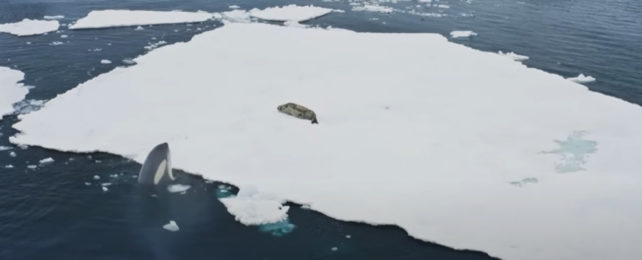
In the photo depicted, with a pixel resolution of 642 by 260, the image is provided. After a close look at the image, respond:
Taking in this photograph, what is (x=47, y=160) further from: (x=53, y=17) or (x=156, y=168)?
(x=53, y=17)

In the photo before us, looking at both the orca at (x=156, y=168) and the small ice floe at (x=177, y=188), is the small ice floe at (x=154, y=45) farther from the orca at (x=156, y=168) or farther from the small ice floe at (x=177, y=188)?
the small ice floe at (x=177, y=188)

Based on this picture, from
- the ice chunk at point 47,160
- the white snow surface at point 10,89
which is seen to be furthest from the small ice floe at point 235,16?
the ice chunk at point 47,160

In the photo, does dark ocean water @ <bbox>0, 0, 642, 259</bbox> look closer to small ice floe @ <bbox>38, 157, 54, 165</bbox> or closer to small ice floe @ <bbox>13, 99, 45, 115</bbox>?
small ice floe @ <bbox>38, 157, 54, 165</bbox>

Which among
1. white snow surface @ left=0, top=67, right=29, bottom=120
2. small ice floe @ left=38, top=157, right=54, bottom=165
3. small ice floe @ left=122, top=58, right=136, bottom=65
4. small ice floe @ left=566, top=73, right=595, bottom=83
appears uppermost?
small ice floe @ left=566, top=73, right=595, bottom=83

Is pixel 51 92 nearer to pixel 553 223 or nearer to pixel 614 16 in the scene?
pixel 553 223

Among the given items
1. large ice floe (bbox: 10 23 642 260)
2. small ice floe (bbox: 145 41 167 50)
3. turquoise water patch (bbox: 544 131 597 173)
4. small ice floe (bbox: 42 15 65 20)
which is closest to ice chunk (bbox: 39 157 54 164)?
large ice floe (bbox: 10 23 642 260)

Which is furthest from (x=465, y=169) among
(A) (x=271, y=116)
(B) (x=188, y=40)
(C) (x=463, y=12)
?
(C) (x=463, y=12)
